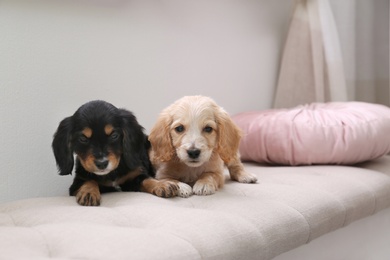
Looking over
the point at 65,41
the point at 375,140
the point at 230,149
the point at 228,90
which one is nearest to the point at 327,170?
the point at 375,140

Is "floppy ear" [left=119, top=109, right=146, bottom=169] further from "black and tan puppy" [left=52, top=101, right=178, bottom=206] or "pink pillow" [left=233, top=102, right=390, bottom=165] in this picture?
"pink pillow" [left=233, top=102, right=390, bottom=165]

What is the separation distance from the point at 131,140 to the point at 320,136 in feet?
3.38

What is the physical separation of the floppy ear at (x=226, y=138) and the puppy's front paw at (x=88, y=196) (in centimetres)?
49

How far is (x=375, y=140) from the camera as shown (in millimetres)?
2463

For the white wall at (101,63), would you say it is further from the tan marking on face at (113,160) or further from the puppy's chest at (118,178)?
the tan marking on face at (113,160)

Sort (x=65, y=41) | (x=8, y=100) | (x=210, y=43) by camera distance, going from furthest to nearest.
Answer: (x=210, y=43) → (x=65, y=41) → (x=8, y=100)

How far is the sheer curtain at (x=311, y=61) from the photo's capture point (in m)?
3.21

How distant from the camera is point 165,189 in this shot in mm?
1758

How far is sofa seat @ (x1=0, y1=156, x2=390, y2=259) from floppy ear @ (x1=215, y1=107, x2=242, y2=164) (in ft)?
0.42

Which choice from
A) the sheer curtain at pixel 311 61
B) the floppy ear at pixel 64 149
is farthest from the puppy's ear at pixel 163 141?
the sheer curtain at pixel 311 61

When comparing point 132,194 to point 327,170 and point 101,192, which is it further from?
point 327,170

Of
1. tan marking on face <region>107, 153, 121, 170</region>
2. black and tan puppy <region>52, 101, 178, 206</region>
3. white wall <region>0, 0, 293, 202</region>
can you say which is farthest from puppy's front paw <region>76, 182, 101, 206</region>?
white wall <region>0, 0, 293, 202</region>

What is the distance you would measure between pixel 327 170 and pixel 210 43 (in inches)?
39.0

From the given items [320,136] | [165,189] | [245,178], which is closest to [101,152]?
[165,189]
